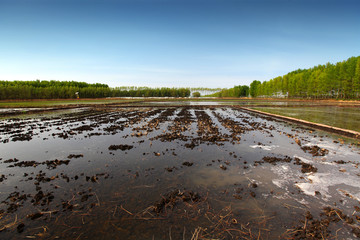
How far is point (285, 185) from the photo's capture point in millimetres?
6004

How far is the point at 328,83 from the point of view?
86.0 m

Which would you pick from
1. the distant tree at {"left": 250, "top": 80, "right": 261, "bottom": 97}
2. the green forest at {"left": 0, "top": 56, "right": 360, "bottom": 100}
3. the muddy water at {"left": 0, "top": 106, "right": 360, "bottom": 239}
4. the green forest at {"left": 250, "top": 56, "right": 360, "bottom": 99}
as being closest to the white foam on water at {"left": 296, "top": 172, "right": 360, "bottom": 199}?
the muddy water at {"left": 0, "top": 106, "right": 360, "bottom": 239}

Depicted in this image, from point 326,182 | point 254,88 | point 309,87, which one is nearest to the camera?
point 326,182

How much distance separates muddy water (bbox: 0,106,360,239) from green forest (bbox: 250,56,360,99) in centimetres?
9398

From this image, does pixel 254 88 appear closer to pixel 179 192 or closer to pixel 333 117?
pixel 333 117

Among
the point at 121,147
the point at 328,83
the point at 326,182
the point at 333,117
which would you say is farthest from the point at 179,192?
the point at 328,83

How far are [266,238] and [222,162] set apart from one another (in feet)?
14.8

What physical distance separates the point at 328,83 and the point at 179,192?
4429 inches

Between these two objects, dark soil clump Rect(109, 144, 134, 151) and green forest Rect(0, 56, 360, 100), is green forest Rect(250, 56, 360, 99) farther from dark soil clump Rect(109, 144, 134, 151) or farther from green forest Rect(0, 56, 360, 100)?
dark soil clump Rect(109, 144, 134, 151)

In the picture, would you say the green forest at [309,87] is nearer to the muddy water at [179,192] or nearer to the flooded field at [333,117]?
the flooded field at [333,117]

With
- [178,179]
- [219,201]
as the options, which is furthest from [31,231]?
[219,201]

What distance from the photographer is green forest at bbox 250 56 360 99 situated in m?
75.7

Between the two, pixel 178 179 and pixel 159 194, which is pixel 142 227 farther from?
pixel 178 179

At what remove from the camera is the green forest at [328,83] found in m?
75.7
